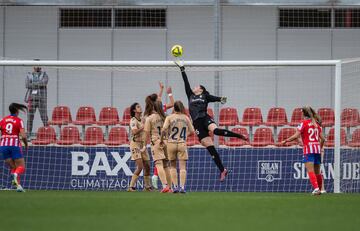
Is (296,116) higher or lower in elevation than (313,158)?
higher

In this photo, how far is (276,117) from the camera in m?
25.6

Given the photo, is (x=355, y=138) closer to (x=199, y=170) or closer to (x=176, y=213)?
(x=199, y=170)

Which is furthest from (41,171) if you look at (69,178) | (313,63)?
(313,63)

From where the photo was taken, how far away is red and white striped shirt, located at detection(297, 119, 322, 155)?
20.7 m

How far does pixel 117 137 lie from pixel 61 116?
177 cm

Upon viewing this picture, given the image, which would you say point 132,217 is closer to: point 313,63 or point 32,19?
point 313,63

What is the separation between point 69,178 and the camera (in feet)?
80.2

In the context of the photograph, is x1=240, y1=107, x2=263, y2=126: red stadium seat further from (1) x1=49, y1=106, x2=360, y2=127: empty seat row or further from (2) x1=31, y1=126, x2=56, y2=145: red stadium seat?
(2) x1=31, y1=126, x2=56, y2=145: red stadium seat

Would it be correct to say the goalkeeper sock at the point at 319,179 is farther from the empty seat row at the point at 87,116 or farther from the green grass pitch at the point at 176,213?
the empty seat row at the point at 87,116

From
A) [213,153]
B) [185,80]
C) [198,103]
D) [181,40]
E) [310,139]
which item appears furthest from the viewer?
[181,40]

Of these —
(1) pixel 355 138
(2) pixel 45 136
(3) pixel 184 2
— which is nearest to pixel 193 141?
(2) pixel 45 136

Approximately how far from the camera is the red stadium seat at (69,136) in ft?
80.8

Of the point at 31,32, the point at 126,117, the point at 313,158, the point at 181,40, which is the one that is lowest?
the point at 313,158

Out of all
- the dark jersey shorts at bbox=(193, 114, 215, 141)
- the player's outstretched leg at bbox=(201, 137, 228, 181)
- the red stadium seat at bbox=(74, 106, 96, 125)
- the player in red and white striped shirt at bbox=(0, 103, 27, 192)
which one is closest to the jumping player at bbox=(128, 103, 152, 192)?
the dark jersey shorts at bbox=(193, 114, 215, 141)
